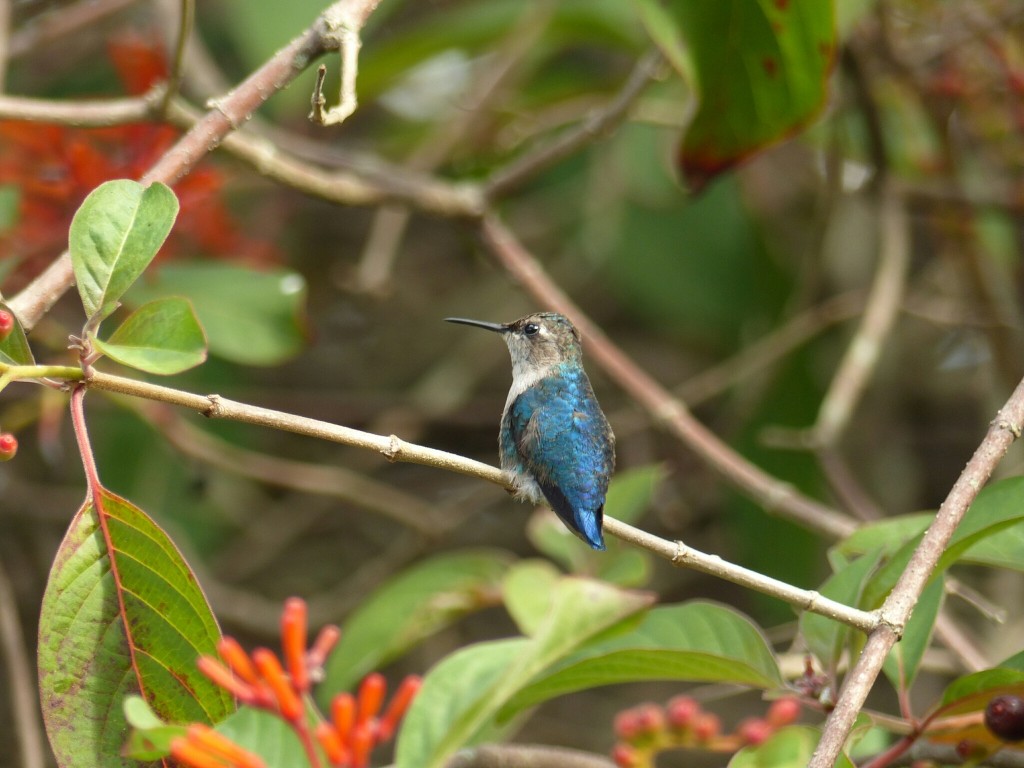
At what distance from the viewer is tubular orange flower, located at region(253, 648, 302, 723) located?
1.34m

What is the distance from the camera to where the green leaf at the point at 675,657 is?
1902mm

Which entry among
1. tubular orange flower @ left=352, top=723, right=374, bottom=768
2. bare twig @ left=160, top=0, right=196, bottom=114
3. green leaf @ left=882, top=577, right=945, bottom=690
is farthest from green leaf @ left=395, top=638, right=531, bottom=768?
bare twig @ left=160, top=0, right=196, bottom=114

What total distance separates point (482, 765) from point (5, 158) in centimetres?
251

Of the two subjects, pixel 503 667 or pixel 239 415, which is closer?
pixel 239 415

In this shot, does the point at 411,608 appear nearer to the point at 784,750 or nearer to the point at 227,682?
the point at 784,750

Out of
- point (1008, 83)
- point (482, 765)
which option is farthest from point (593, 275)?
point (482, 765)

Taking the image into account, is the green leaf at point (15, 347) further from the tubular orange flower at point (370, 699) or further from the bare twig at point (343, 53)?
the tubular orange flower at point (370, 699)

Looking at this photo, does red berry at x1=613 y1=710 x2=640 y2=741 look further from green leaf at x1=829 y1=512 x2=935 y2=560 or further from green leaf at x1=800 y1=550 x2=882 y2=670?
green leaf at x1=829 y1=512 x2=935 y2=560

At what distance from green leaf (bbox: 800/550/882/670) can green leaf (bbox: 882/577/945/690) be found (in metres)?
0.11

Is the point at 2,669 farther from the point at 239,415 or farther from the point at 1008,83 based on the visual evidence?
the point at 1008,83

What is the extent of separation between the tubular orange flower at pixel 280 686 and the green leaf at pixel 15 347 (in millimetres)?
578

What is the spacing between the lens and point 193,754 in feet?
4.23

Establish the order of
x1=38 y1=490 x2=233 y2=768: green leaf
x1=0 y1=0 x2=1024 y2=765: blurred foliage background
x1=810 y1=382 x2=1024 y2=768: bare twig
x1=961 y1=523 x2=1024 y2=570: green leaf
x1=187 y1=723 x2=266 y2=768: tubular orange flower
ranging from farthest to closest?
x1=0 y1=0 x2=1024 y2=765: blurred foliage background, x1=961 y1=523 x2=1024 y2=570: green leaf, x1=38 y1=490 x2=233 y2=768: green leaf, x1=810 y1=382 x2=1024 y2=768: bare twig, x1=187 y1=723 x2=266 y2=768: tubular orange flower

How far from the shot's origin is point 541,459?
2912 millimetres
